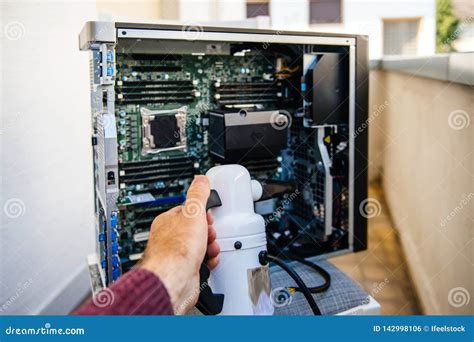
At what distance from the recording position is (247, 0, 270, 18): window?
25.2 ft

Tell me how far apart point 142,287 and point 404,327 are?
68cm

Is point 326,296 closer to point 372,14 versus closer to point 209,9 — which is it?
point 209,9

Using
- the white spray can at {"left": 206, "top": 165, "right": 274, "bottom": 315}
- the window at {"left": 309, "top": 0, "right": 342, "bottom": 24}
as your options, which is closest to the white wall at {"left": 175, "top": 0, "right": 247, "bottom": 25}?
the window at {"left": 309, "top": 0, "right": 342, "bottom": 24}

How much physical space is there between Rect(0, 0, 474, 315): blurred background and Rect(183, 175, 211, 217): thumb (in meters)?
0.65

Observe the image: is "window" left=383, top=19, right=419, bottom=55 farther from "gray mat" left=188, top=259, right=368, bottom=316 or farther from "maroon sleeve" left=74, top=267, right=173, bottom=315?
"maroon sleeve" left=74, top=267, right=173, bottom=315

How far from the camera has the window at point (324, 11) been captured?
28.4 feet

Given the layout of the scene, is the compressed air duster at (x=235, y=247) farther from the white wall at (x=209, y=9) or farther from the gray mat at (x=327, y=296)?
the white wall at (x=209, y=9)

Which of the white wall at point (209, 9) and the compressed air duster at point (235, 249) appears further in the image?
the white wall at point (209, 9)

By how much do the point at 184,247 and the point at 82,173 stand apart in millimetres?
1719

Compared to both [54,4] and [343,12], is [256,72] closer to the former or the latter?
[54,4]

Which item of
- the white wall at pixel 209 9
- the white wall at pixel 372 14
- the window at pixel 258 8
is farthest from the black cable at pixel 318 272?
the window at pixel 258 8

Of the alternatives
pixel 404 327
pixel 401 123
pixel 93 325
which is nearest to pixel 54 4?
pixel 93 325

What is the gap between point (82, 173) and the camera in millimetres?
2604

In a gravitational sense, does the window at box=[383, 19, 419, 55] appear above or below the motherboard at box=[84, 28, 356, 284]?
above
